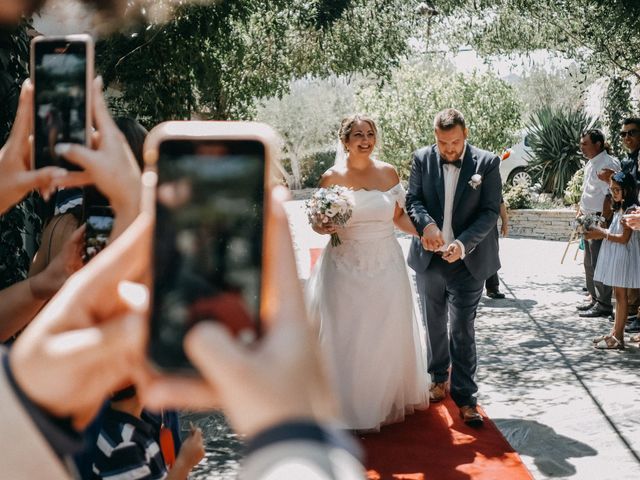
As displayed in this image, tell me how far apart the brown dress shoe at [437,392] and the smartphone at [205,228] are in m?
5.36

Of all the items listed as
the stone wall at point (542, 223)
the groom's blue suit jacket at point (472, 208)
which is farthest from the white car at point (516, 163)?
the groom's blue suit jacket at point (472, 208)

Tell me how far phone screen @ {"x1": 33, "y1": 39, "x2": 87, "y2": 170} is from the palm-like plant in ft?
60.4

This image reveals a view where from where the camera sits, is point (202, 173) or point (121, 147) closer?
point (202, 173)

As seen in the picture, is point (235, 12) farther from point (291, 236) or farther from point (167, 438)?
point (291, 236)

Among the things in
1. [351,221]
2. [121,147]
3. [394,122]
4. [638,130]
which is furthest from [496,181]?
[394,122]

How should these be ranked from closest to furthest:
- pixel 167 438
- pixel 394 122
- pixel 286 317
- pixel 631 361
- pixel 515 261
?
pixel 286 317
pixel 167 438
pixel 631 361
pixel 515 261
pixel 394 122

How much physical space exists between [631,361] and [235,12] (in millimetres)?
4493

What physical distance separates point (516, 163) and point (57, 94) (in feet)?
66.9

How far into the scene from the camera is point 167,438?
197 centimetres

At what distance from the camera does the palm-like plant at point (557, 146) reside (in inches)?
727

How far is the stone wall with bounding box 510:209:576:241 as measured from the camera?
15.9 metres

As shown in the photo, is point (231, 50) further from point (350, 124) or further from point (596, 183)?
point (596, 183)

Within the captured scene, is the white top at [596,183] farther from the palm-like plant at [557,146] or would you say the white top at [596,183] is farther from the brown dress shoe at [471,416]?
the palm-like plant at [557,146]

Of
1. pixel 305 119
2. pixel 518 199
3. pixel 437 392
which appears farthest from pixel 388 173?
pixel 305 119
